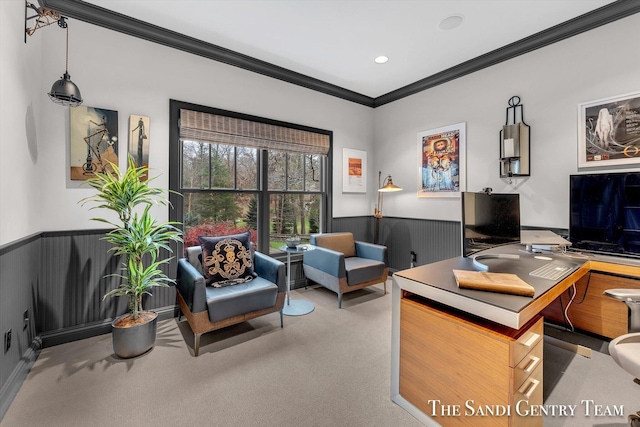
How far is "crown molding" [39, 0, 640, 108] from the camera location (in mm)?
2432

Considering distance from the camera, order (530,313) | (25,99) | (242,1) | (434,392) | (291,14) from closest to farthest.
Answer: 1. (530,313)
2. (434,392)
3. (25,99)
4. (242,1)
5. (291,14)

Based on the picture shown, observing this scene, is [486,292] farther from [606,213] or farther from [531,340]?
[606,213]

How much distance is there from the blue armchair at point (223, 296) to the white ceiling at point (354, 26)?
2.26m

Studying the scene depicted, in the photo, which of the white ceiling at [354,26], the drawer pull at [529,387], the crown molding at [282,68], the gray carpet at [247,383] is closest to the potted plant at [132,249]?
the gray carpet at [247,383]

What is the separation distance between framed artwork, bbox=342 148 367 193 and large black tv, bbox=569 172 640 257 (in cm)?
264

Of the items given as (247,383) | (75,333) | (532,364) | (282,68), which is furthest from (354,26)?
(75,333)

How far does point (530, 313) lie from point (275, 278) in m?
2.02

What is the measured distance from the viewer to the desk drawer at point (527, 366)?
4.01 feet

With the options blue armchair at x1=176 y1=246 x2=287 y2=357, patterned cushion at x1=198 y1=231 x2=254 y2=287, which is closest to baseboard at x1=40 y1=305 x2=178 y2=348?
blue armchair at x1=176 y1=246 x2=287 y2=357

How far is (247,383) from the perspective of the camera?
1.93 meters

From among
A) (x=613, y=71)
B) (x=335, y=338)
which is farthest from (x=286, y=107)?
(x=613, y=71)

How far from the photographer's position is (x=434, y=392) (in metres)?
1.51

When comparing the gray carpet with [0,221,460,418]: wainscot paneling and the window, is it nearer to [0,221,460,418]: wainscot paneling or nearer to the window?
[0,221,460,418]: wainscot paneling

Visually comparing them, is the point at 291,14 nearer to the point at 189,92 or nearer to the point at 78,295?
the point at 189,92
